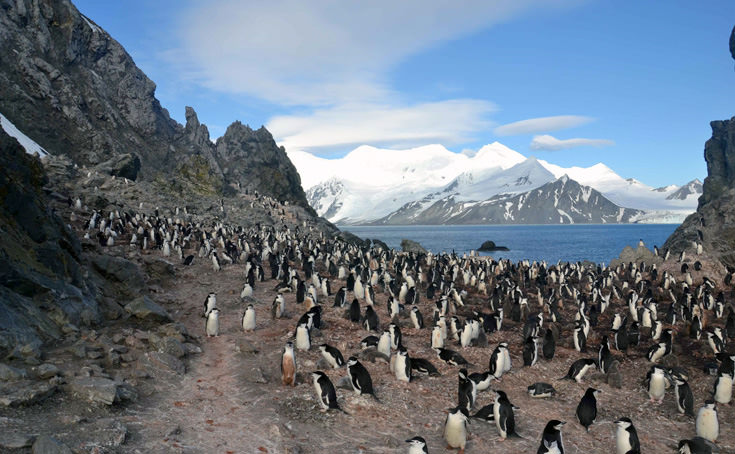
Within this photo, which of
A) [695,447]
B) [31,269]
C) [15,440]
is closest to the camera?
[15,440]

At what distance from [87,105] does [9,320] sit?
7177cm

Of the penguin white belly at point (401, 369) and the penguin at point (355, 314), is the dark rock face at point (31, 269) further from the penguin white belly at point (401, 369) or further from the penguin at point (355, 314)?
the penguin at point (355, 314)

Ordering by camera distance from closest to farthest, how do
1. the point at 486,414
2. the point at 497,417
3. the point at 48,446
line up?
the point at 48,446
the point at 497,417
the point at 486,414

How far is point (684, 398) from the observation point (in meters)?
11.3

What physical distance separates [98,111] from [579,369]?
7636 cm

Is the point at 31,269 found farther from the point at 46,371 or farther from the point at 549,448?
the point at 549,448

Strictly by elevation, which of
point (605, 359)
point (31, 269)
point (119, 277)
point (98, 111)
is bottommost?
point (605, 359)

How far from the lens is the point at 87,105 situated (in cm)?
7069

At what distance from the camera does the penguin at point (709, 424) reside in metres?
10.2

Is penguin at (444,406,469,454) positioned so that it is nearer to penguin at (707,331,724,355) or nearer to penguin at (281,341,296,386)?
penguin at (281,341,296,386)

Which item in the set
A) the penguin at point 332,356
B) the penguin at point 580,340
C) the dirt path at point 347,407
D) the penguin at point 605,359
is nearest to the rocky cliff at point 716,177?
the penguin at point 580,340

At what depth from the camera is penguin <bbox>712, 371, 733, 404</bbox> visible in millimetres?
11953

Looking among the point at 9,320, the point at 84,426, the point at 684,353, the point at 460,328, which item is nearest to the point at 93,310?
the point at 9,320

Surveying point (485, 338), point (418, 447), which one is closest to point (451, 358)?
point (485, 338)
